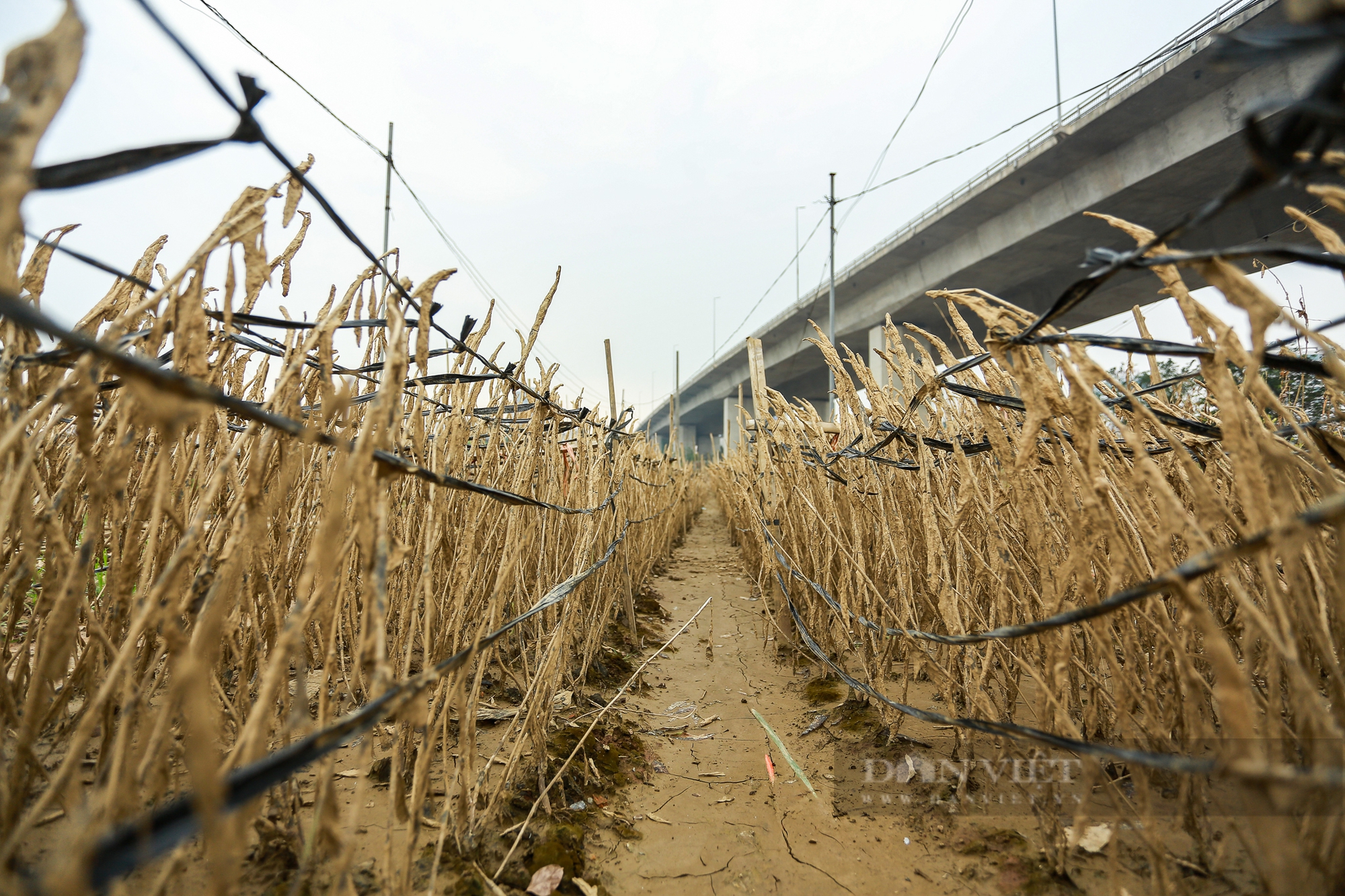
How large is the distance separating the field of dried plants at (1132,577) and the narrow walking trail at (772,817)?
13 centimetres

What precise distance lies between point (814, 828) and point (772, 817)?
0.11m

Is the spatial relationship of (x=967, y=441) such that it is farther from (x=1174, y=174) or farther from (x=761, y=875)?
(x=1174, y=174)

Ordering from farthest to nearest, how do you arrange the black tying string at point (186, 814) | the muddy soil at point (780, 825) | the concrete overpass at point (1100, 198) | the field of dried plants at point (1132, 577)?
the concrete overpass at point (1100, 198) → the muddy soil at point (780, 825) → the field of dried plants at point (1132, 577) → the black tying string at point (186, 814)

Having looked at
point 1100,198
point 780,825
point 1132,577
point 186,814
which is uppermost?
point 1100,198

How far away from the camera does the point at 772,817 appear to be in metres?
1.45

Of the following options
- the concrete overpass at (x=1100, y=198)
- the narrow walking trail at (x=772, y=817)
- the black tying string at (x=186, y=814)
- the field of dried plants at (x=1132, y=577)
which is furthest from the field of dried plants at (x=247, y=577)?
the concrete overpass at (x=1100, y=198)

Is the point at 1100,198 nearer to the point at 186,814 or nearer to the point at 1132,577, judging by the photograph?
the point at 1132,577

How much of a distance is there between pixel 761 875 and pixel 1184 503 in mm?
1789

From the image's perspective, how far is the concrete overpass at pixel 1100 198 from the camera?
5.52 metres

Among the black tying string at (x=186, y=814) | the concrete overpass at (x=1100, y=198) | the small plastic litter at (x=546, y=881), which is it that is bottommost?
the small plastic litter at (x=546, y=881)

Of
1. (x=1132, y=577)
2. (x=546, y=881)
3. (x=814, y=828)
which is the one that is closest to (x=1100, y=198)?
(x=1132, y=577)

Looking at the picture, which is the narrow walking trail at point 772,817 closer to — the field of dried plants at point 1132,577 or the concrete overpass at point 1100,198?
the field of dried plants at point 1132,577

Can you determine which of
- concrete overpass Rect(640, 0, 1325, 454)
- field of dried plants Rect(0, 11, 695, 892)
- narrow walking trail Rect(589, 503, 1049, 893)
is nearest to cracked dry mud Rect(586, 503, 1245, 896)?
narrow walking trail Rect(589, 503, 1049, 893)

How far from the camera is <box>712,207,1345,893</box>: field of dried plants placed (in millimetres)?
641
